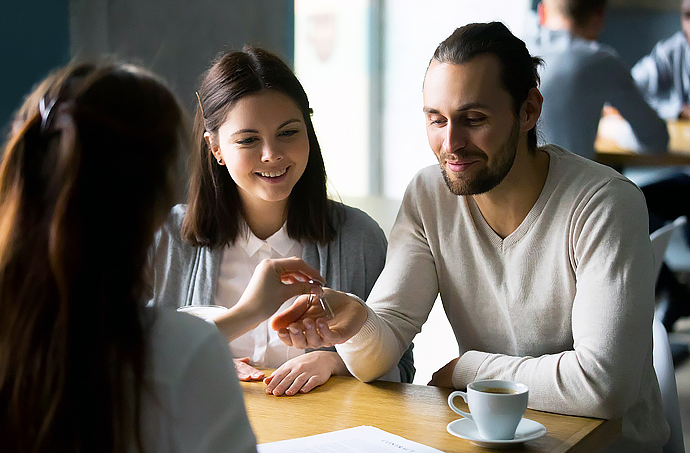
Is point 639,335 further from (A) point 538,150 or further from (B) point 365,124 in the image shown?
(B) point 365,124

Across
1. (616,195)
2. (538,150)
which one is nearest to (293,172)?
(538,150)

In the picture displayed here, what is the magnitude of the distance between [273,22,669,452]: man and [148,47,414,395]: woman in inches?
8.3

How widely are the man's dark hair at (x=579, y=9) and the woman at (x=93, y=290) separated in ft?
8.50

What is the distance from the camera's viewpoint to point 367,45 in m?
6.19

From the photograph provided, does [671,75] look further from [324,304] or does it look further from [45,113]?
[45,113]

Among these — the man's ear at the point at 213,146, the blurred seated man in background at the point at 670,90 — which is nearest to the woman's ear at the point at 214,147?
the man's ear at the point at 213,146

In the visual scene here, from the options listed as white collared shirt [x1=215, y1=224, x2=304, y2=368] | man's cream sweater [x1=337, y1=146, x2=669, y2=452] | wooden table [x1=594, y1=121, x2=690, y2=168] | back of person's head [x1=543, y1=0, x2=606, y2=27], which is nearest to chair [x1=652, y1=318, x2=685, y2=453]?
man's cream sweater [x1=337, y1=146, x2=669, y2=452]

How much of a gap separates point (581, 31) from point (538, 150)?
162 centimetres

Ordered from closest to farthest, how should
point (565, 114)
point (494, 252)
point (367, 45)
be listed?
point (494, 252)
point (565, 114)
point (367, 45)

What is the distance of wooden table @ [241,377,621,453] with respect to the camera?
3.60 ft

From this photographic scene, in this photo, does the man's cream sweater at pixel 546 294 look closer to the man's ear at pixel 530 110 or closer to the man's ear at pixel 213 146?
the man's ear at pixel 530 110

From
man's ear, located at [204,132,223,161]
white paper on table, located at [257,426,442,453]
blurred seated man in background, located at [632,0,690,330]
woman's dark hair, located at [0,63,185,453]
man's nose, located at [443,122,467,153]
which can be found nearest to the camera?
woman's dark hair, located at [0,63,185,453]

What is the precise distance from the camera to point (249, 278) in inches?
69.8

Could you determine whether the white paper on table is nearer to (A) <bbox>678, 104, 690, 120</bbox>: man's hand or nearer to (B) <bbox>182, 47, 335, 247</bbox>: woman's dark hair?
(B) <bbox>182, 47, 335, 247</bbox>: woman's dark hair
